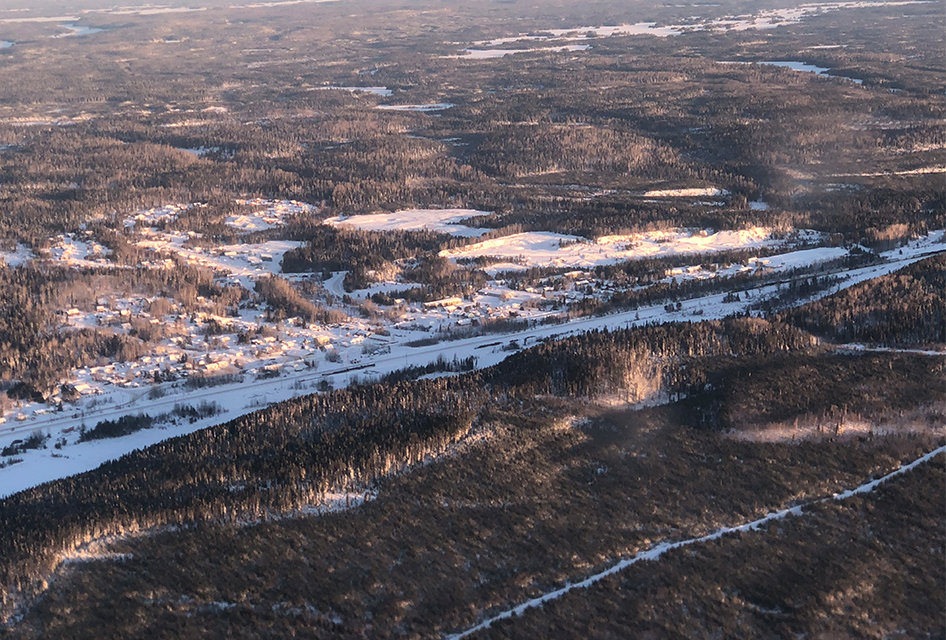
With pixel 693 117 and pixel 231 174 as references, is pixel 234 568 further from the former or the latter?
pixel 693 117

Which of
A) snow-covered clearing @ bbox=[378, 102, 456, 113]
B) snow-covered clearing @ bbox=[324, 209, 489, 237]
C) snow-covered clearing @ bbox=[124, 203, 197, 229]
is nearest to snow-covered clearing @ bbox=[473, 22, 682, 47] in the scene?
snow-covered clearing @ bbox=[378, 102, 456, 113]

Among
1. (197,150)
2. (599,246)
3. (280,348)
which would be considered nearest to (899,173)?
(599,246)

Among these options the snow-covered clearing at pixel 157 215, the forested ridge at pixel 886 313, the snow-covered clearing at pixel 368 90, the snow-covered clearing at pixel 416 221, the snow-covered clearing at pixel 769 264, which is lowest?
the snow-covered clearing at pixel 769 264

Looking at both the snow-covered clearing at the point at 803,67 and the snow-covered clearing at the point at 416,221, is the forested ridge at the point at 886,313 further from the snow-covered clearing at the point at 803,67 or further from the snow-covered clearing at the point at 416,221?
the snow-covered clearing at the point at 803,67

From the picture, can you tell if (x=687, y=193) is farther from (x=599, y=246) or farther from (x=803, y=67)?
(x=803, y=67)

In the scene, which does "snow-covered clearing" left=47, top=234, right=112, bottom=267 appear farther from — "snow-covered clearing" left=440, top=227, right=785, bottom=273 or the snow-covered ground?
"snow-covered clearing" left=440, top=227, right=785, bottom=273

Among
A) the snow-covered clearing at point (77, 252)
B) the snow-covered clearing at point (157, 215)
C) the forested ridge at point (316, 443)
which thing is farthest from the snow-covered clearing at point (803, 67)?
the forested ridge at point (316, 443)
